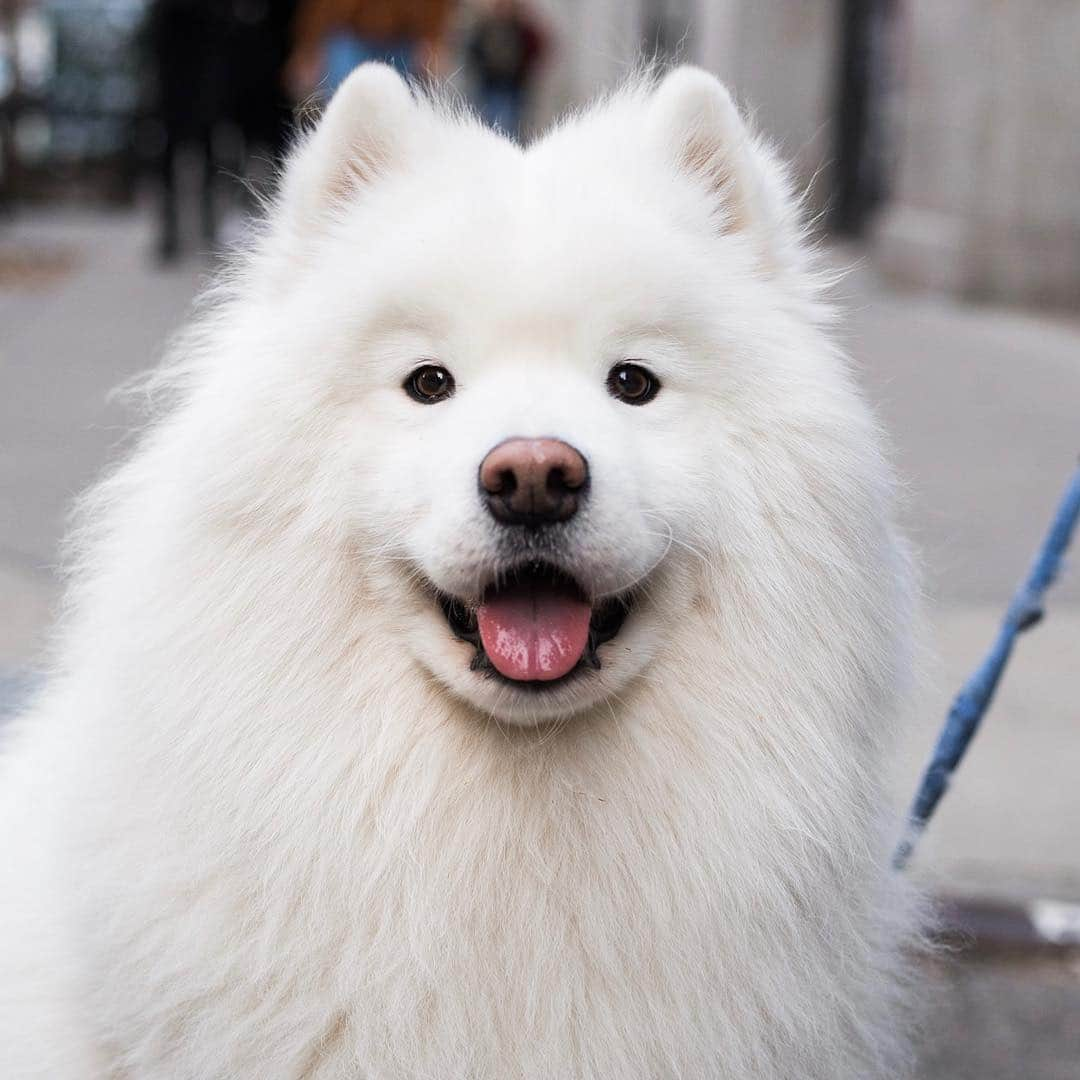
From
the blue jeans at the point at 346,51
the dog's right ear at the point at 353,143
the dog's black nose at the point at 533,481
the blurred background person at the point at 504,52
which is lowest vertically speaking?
the blurred background person at the point at 504,52

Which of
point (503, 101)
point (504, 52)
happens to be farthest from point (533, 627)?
point (503, 101)

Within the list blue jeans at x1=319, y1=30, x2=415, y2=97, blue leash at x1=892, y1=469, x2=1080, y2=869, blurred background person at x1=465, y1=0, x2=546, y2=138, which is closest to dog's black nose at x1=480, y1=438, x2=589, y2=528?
blue leash at x1=892, y1=469, x2=1080, y2=869

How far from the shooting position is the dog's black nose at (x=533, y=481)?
2209 mm

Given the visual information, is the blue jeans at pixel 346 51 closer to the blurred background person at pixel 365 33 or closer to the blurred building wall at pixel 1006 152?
the blurred background person at pixel 365 33

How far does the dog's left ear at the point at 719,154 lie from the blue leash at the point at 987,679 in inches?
36.5

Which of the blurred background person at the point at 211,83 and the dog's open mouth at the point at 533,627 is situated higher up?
the dog's open mouth at the point at 533,627

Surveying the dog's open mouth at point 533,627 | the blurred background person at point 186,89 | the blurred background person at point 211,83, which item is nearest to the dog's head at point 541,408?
the dog's open mouth at point 533,627

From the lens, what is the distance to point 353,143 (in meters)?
2.66

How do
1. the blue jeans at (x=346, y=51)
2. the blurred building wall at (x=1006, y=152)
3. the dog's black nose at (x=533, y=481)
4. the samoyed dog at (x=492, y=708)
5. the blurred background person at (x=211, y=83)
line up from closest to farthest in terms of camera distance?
the dog's black nose at (x=533, y=481), the samoyed dog at (x=492, y=708), the blue jeans at (x=346, y=51), the blurred building wall at (x=1006, y=152), the blurred background person at (x=211, y=83)

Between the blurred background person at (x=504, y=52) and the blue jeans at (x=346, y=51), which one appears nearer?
the blue jeans at (x=346, y=51)

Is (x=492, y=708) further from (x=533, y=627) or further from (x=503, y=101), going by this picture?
(x=503, y=101)

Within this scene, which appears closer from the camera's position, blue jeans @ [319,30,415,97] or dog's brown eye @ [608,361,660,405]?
dog's brown eye @ [608,361,660,405]

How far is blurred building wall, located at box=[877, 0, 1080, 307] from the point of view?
1269cm

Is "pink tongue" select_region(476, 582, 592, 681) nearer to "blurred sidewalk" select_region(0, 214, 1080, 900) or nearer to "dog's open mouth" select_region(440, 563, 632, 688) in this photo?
"dog's open mouth" select_region(440, 563, 632, 688)
